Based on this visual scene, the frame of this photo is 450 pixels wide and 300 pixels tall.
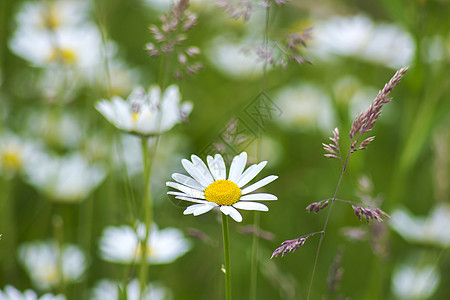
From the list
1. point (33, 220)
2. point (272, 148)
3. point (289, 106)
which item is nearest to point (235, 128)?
point (33, 220)

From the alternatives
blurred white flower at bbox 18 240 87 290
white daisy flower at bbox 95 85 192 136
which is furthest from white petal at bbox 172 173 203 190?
blurred white flower at bbox 18 240 87 290

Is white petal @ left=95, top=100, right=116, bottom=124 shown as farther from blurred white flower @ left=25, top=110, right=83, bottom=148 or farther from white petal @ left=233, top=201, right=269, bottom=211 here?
blurred white flower @ left=25, top=110, right=83, bottom=148

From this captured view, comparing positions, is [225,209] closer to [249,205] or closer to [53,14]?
[249,205]

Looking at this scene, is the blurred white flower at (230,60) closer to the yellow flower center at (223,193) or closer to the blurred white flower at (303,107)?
the blurred white flower at (303,107)

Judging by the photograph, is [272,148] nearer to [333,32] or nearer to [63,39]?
[333,32]

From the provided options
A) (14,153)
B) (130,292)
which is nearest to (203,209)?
(130,292)

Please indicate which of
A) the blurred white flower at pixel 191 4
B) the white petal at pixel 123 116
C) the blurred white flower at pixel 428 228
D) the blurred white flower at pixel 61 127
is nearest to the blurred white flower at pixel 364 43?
the blurred white flower at pixel 191 4
